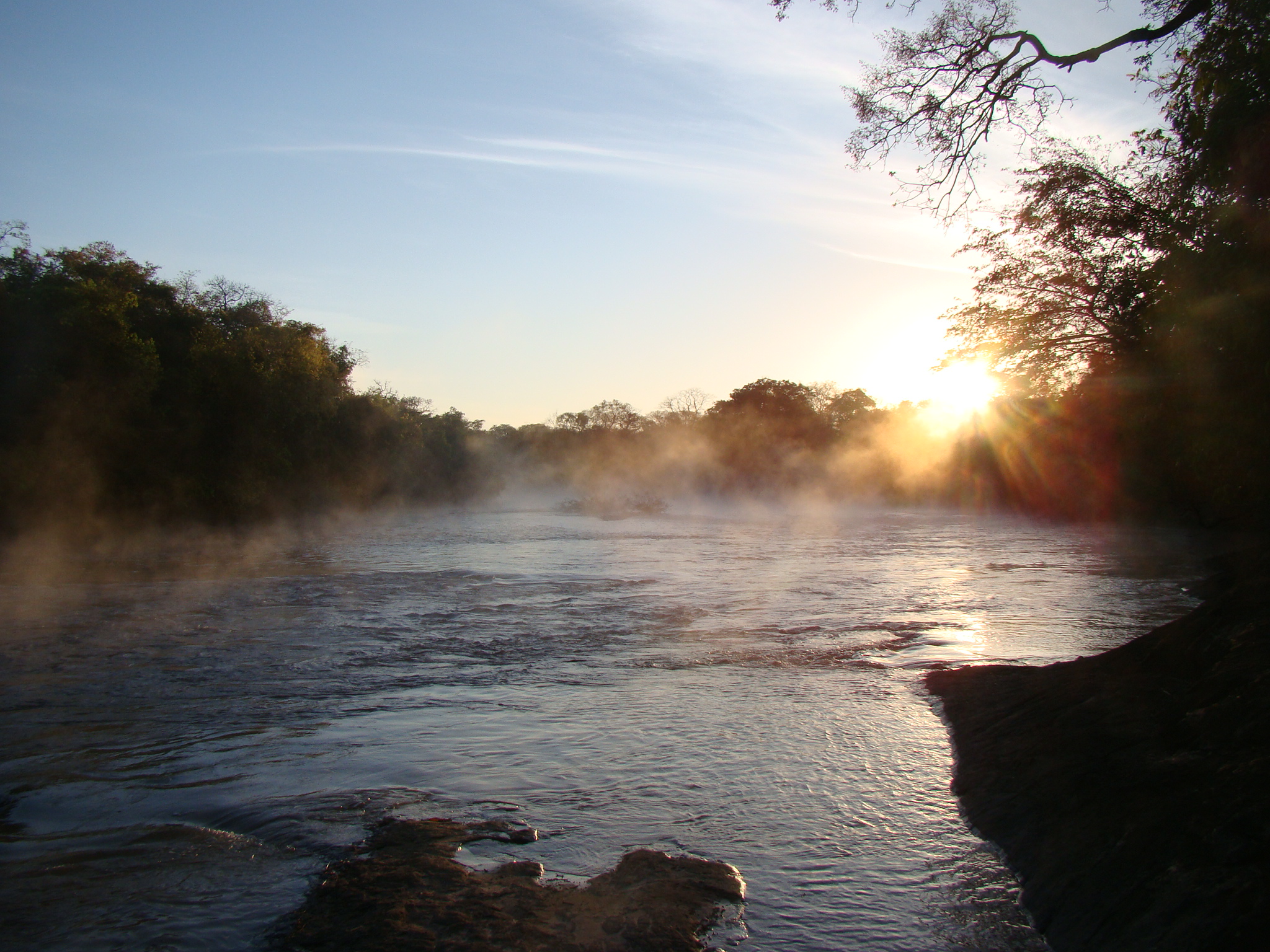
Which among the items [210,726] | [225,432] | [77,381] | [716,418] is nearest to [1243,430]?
[210,726]

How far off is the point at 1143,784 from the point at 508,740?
3.80 m

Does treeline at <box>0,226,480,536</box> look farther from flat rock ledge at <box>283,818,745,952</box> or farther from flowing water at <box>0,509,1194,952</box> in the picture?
flat rock ledge at <box>283,818,745,952</box>

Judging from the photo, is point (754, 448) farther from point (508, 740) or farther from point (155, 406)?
point (508, 740)

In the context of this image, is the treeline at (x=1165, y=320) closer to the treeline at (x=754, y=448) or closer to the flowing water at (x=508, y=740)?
the flowing water at (x=508, y=740)

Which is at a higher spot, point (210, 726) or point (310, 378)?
point (310, 378)

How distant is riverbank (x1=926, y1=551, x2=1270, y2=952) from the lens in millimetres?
2787

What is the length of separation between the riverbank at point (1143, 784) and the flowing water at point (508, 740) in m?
0.25

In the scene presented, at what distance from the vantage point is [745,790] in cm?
464

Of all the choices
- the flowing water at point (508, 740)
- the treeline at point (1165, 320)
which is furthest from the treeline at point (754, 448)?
the flowing water at point (508, 740)

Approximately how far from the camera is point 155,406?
27641 millimetres

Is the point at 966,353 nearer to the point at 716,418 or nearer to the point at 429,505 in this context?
the point at 429,505

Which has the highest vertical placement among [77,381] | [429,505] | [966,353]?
[966,353]

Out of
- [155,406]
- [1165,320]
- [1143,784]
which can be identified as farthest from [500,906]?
[155,406]

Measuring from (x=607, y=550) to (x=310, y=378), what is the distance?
19528 millimetres
